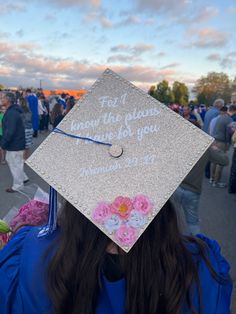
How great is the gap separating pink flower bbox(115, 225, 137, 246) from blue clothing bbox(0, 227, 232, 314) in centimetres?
14

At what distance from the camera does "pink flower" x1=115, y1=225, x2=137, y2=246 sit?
106cm

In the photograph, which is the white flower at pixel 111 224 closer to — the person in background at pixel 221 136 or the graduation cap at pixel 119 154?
the graduation cap at pixel 119 154

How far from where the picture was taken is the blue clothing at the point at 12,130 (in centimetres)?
575

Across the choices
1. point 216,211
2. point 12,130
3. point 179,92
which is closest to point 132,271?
point 216,211

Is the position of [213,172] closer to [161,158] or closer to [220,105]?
[220,105]

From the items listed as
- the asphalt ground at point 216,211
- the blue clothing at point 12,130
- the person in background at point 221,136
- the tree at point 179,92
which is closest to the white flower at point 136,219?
the asphalt ground at point 216,211

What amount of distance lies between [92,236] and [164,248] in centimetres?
24

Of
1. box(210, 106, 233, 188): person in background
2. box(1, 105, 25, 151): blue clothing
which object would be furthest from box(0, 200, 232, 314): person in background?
box(210, 106, 233, 188): person in background

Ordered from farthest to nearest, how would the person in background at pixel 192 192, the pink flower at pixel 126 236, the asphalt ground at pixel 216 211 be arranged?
the asphalt ground at pixel 216 211 → the person in background at pixel 192 192 → the pink flower at pixel 126 236

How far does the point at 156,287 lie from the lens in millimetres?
1096

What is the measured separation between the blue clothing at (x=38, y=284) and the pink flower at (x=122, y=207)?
0.22 metres

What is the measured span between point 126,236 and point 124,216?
0.06 m

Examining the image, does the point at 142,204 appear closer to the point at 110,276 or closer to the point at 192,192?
the point at 110,276

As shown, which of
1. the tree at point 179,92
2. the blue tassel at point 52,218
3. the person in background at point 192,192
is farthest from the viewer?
the tree at point 179,92
